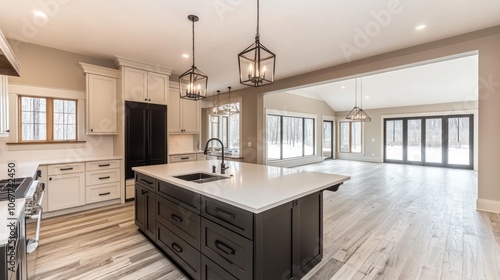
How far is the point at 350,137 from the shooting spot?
11289 mm

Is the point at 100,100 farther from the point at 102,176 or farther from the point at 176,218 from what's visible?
the point at 176,218

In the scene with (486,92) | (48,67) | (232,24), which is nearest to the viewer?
(232,24)

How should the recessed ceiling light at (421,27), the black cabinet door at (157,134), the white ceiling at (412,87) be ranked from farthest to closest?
1. the white ceiling at (412,87)
2. the black cabinet door at (157,134)
3. the recessed ceiling light at (421,27)

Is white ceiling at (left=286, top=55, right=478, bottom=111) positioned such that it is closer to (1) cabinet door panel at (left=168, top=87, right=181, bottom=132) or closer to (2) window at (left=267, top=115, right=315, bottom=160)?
(2) window at (left=267, top=115, right=315, bottom=160)

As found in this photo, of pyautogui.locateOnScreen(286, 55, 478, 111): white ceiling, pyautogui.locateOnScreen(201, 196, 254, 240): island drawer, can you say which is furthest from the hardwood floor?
pyautogui.locateOnScreen(286, 55, 478, 111): white ceiling

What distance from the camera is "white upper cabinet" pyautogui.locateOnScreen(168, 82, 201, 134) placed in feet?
16.9

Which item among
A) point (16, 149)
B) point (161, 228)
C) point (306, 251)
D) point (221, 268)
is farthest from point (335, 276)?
point (16, 149)

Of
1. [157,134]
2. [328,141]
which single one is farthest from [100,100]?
[328,141]

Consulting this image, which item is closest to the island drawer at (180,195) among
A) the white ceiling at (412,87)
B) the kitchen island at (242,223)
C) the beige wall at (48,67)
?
the kitchen island at (242,223)

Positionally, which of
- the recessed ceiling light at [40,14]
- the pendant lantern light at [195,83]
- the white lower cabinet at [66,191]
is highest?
the recessed ceiling light at [40,14]

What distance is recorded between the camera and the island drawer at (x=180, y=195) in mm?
1895

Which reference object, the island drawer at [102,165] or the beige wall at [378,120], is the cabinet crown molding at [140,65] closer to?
the island drawer at [102,165]

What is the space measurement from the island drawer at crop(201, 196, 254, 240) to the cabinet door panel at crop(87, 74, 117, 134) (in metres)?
3.39

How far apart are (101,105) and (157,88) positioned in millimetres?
1064
